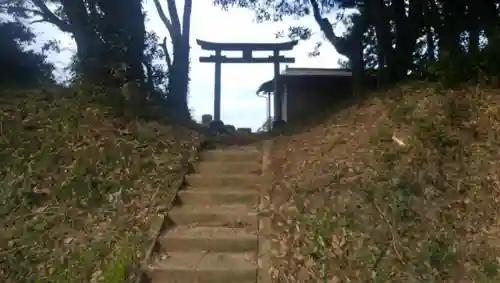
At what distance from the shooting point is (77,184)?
6098mm

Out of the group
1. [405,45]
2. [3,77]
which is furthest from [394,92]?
[3,77]

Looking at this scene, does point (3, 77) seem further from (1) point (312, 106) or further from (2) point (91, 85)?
(1) point (312, 106)

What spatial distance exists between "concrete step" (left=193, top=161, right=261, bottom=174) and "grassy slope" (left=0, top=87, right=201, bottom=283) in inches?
11.7

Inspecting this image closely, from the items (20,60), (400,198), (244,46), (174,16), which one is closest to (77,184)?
(400,198)

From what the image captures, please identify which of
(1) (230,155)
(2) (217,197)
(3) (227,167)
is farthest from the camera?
(1) (230,155)

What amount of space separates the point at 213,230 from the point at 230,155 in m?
2.22

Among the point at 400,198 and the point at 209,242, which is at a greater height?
the point at 400,198

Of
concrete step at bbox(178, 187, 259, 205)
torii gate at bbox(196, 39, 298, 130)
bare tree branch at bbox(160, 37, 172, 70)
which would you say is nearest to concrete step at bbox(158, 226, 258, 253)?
A: concrete step at bbox(178, 187, 259, 205)

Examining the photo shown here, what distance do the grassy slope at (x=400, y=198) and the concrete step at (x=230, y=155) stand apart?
0.34m

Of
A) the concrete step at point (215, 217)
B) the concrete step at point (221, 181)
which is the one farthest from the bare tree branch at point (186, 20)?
the concrete step at point (215, 217)

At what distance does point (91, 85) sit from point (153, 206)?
4.41 metres

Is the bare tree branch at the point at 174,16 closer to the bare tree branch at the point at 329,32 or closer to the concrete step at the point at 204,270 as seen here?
the bare tree branch at the point at 329,32

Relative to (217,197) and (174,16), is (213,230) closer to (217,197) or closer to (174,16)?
(217,197)

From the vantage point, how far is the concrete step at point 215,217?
18.0 ft
